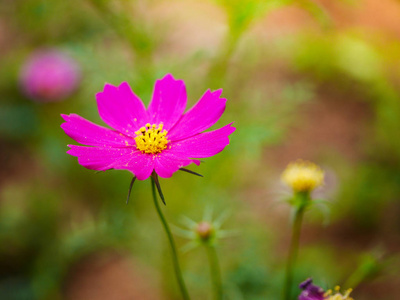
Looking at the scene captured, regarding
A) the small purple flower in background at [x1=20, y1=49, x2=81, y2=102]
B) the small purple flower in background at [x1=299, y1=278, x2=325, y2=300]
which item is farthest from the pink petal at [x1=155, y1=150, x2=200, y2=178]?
the small purple flower in background at [x1=20, y1=49, x2=81, y2=102]

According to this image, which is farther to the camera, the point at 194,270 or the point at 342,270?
the point at 342,270

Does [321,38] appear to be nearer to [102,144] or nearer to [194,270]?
[194,270]

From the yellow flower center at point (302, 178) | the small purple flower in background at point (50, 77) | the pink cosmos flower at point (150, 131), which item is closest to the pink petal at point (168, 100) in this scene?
the pink cosmos flower at point (150, 131)

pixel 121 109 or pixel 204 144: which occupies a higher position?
pixel 121 109

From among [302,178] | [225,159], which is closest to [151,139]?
[302,178]

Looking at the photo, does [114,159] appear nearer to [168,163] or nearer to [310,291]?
[168,163]

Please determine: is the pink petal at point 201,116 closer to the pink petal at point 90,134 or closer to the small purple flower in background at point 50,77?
the pink petal at point 90,134


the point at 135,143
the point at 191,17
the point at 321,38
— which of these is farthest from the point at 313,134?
the point at 135,143
